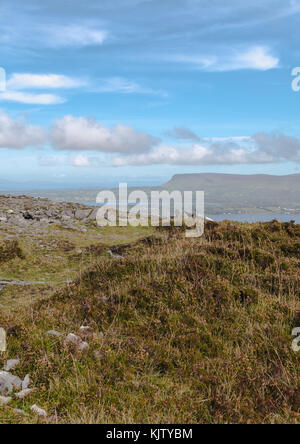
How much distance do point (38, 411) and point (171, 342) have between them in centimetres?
265

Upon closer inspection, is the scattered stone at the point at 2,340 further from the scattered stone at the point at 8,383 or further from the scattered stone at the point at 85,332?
the scattered stone at the point at 85,332

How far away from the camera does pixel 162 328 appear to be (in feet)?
23.0

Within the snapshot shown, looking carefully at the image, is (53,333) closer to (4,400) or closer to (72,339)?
(72,339)

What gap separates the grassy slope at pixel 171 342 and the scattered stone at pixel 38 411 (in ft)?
0.41

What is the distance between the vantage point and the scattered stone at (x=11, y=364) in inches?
225

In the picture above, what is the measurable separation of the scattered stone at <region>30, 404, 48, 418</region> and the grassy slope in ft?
0.41

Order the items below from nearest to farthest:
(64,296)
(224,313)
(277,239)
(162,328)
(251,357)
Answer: (251,357), (162,328), (224,313), (64,296), (277,239)

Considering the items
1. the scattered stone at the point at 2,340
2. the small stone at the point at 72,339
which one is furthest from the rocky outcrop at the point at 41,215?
the small stone at the point at 72,339

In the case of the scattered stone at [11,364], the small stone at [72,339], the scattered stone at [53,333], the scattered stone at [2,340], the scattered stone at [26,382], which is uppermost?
the small stone at [72,339]

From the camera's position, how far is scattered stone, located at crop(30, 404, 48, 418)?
4.61 m

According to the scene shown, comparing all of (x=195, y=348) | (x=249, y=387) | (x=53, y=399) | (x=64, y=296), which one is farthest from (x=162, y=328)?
(x=64, y=296)

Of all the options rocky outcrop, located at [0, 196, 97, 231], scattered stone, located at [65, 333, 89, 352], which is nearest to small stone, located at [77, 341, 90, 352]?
scattered stone, located at [65, 333, 89, 352]
